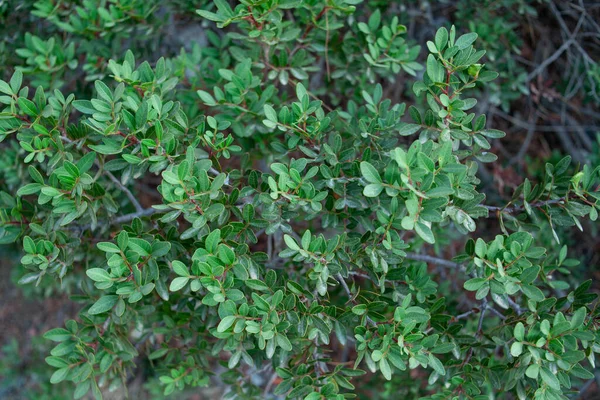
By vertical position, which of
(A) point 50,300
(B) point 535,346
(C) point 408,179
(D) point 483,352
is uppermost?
(C) point 408,179

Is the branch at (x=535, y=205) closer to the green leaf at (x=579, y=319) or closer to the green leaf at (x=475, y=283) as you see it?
the green leaf at (x=475, y=283)

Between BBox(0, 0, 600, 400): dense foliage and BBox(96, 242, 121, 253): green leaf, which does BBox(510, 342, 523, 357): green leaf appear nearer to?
BBox(0, 0, 600, 400): dense foliage

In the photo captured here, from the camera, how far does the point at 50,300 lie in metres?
3.70

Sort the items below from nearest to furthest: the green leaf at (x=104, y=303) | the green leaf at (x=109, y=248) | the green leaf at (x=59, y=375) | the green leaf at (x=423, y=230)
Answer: the green leaf at (x=423, y=230) → the green leaf at (x=109, y=248) → the green leaf at (x=104, y=303) → the green leaf at (x=59, y=375)

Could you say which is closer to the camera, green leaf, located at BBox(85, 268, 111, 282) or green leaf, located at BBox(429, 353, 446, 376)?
green leaf, located at BBox(85, 268, 111, 282)

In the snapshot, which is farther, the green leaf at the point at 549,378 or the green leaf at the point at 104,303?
the green leaf at the point at 104,303

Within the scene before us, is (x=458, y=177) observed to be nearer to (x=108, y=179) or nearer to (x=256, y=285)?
(x=256, y=285)

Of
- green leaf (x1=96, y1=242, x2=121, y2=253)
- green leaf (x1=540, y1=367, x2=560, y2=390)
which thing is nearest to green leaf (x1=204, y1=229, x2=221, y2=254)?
green leaf (x1=96, y1=242, x2=121, y2=253)

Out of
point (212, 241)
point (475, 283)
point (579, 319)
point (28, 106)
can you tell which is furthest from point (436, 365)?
point (28, 106)

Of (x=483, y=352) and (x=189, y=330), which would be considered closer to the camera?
(x=483, y=352)

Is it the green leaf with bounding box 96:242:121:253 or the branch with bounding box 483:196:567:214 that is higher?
the green leaf with bounding box 96:242:121:253

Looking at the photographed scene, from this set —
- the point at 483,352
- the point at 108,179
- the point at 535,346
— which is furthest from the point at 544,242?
the point at 108,179

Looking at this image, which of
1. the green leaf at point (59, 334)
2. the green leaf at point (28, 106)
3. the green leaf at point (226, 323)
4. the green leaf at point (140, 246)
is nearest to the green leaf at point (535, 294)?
the green leaf at point (226, 323)

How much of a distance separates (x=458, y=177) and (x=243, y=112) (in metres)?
0.83
